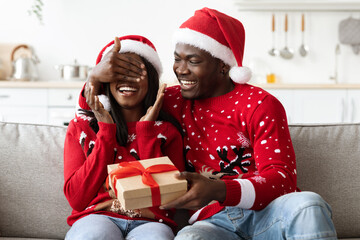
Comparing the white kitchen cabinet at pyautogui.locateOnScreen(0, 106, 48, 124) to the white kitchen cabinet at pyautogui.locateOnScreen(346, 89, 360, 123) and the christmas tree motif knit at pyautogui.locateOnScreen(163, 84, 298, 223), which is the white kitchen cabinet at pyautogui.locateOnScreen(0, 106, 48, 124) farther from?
the white kitchen cabinet at pyautogui.locateOnScreen(346, 89, 360, 123)

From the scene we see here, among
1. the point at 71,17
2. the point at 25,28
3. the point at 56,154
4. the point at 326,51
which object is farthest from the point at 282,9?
the point at 56,154

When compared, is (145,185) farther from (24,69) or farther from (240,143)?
(24,69)

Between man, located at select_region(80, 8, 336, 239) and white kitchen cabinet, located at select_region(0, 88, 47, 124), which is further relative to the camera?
white kitchen cabinet, located at select_region(0, 88, 47, 124)

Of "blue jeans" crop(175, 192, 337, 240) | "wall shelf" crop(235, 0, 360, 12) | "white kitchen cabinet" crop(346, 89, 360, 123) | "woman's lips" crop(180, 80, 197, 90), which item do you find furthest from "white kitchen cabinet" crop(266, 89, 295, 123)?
"blue jeans" crop(175, 192, 337, 240)

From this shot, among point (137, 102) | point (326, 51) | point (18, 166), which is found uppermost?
point (326, 51)

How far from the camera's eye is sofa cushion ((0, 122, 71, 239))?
61.6 inches

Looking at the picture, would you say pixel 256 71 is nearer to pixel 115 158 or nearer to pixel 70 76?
pixel 70 76

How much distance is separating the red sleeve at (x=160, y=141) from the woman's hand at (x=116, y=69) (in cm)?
18

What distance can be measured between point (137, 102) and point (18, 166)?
529 mm

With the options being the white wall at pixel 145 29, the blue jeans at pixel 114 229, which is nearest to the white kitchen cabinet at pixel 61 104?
the white wall at pixel 145 29

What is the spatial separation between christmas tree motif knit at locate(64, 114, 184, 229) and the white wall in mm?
2639

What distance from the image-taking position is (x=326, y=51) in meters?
4.14

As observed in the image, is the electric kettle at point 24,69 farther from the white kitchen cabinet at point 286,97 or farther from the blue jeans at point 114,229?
the blue jeans at point 114,229

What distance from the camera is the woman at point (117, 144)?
1.34 metres
